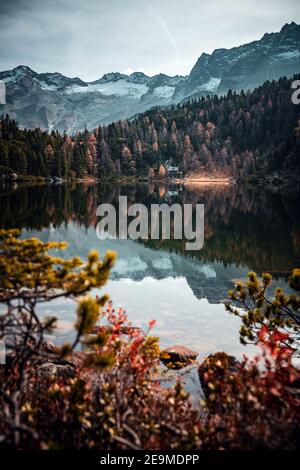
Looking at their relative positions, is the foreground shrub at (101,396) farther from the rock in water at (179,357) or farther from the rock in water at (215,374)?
the rock in water at (179,357)

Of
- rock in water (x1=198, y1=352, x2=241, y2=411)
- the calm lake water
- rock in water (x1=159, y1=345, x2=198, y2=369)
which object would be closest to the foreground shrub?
rock in water (x1=198, y1=352, x2=241, y2=411)

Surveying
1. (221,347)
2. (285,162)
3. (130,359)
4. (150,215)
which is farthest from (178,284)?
(285,162)

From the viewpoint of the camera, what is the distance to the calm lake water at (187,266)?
62.5 feet

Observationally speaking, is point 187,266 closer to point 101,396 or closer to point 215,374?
point 215,374

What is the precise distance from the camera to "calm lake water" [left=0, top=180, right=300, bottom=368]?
1906cm

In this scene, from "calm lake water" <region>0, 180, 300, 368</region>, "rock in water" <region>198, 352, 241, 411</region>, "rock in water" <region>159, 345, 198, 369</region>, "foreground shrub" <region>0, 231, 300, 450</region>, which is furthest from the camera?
"calm lake water" <region>0, 180, 300, 368</region>

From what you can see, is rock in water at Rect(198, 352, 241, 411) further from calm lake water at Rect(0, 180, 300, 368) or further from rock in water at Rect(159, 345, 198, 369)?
calm lake water at Rect(0, 180, 300, 368)

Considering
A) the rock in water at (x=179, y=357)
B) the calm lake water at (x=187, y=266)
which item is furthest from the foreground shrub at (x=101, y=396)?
the rock in water at (x=179, y=357)

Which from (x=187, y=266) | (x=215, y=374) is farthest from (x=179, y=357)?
(x=187, y=266)

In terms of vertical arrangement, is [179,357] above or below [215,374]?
below

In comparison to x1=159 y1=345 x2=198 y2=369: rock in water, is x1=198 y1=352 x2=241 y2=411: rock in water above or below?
above

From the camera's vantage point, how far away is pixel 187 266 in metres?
34.1
